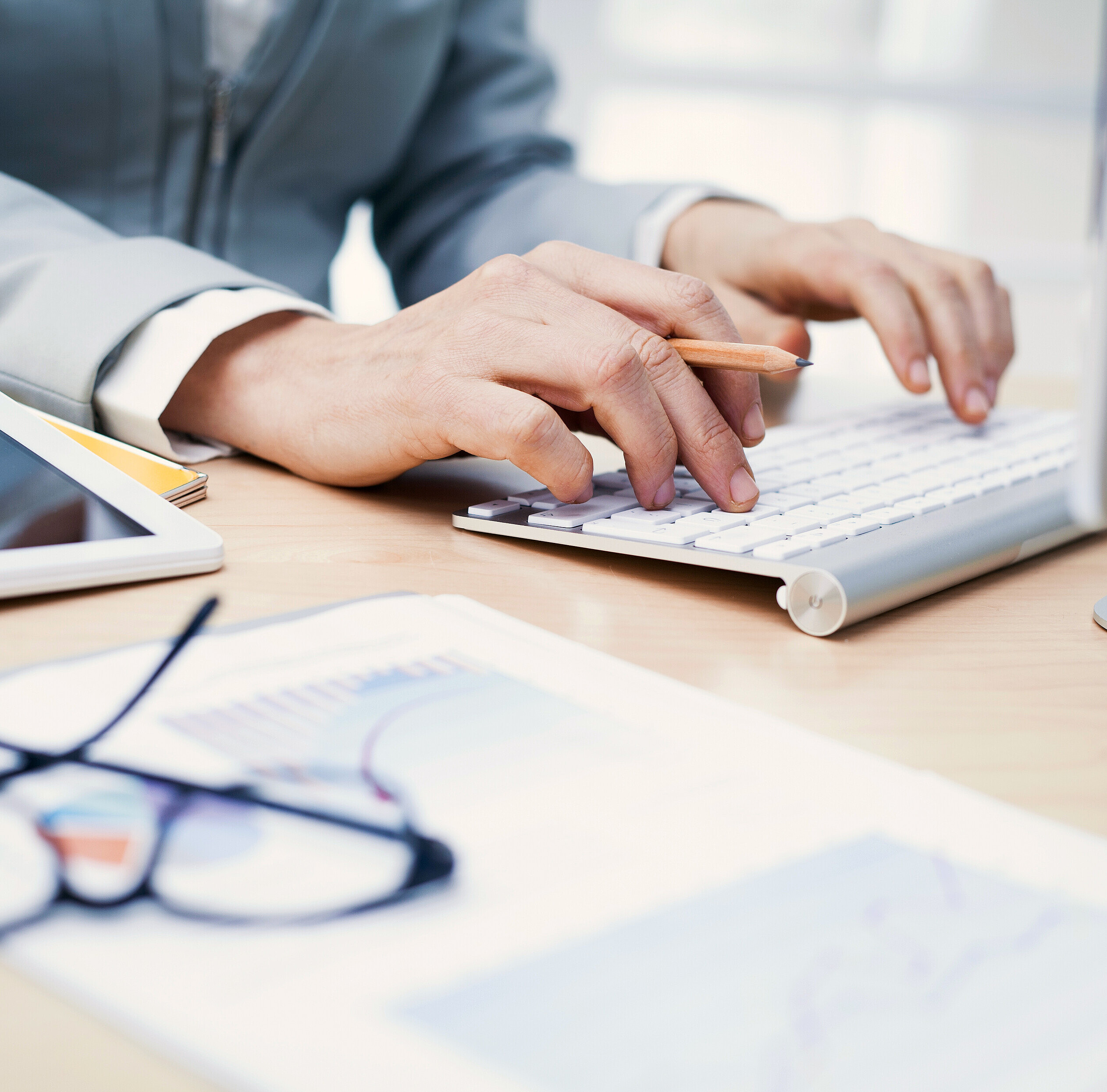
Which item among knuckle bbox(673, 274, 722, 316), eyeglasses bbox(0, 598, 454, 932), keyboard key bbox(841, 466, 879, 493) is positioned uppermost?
knuckle bbox(673, 274, 722, 316)

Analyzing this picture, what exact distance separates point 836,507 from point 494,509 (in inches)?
5.2

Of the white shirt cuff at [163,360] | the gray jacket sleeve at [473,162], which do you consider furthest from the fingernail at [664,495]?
the gray jacket sleeve at [473,162]

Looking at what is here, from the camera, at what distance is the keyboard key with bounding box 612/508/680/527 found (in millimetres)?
410

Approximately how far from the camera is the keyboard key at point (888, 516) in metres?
0.40

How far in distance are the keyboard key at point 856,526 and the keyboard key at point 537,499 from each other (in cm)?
11

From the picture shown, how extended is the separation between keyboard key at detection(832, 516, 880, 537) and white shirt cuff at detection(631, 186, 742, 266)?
43 cm

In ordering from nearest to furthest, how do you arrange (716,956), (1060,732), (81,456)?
1. (716,956)
2. (1060,732)
3. (81,456)

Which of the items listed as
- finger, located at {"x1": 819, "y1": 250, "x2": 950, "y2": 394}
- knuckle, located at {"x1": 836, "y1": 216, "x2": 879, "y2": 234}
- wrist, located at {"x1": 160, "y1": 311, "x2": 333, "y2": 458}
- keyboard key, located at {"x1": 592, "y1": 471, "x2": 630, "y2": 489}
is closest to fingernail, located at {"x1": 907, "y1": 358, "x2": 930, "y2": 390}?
finger, located at {"x1": 819, "y1": 250, "x2": 950, "y2": 394}

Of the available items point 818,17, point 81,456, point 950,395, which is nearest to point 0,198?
point 81,456

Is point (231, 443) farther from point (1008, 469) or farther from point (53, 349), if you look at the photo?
point (1008, 469)

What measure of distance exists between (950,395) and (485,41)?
65 cm

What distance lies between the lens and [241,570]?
39 centimetres

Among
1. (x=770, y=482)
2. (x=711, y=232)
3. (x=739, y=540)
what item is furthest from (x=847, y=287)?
(x=739, y=540)

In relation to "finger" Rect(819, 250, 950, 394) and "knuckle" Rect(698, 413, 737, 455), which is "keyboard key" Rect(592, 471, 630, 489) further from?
"finger" Rect(819, 250, 950, 394)
